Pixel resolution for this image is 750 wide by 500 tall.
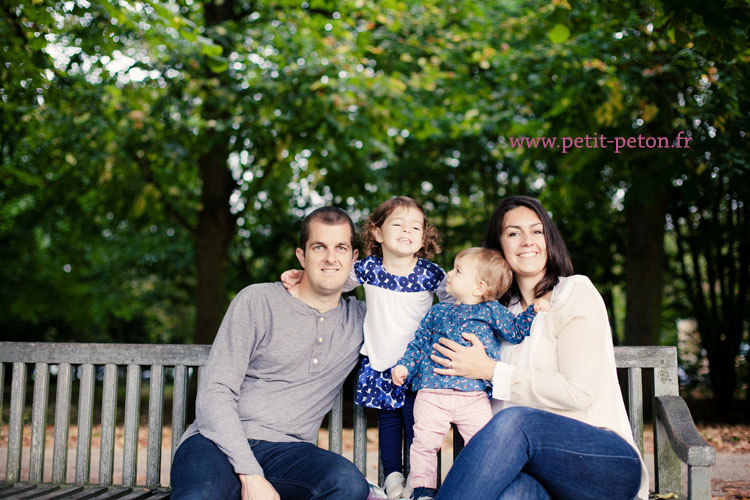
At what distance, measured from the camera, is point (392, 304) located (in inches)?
131

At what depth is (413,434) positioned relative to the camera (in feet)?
10.5

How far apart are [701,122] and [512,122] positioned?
2964 millimetres

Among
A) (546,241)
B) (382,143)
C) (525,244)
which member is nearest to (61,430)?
(525,244)

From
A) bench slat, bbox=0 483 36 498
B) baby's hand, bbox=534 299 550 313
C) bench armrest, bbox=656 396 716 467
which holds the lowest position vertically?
bench slat, bbox=0 483 36 498

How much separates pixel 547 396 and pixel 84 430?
7.81 ft

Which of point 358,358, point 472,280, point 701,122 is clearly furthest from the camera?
point 701,122

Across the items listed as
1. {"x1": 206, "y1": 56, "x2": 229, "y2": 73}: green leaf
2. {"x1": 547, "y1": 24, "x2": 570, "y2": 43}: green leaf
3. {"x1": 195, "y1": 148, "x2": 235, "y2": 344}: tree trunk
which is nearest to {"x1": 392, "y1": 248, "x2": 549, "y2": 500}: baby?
{"x1": 547, "y1": 24, "x2": 570, "y2": 43}: green leaf

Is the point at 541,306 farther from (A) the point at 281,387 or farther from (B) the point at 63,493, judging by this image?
(B) the point at 63,493

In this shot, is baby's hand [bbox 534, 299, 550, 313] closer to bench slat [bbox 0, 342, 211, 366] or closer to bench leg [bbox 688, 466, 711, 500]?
bench leg [bbox 688, 466, 711, 500]

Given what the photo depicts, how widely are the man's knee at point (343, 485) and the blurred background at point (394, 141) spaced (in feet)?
12.5

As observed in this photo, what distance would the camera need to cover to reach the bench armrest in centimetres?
256

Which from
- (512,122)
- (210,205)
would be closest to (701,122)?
(512,122)

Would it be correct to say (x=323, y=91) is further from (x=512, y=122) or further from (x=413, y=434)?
(x=413, y=434)

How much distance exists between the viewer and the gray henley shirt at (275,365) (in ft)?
9.72
